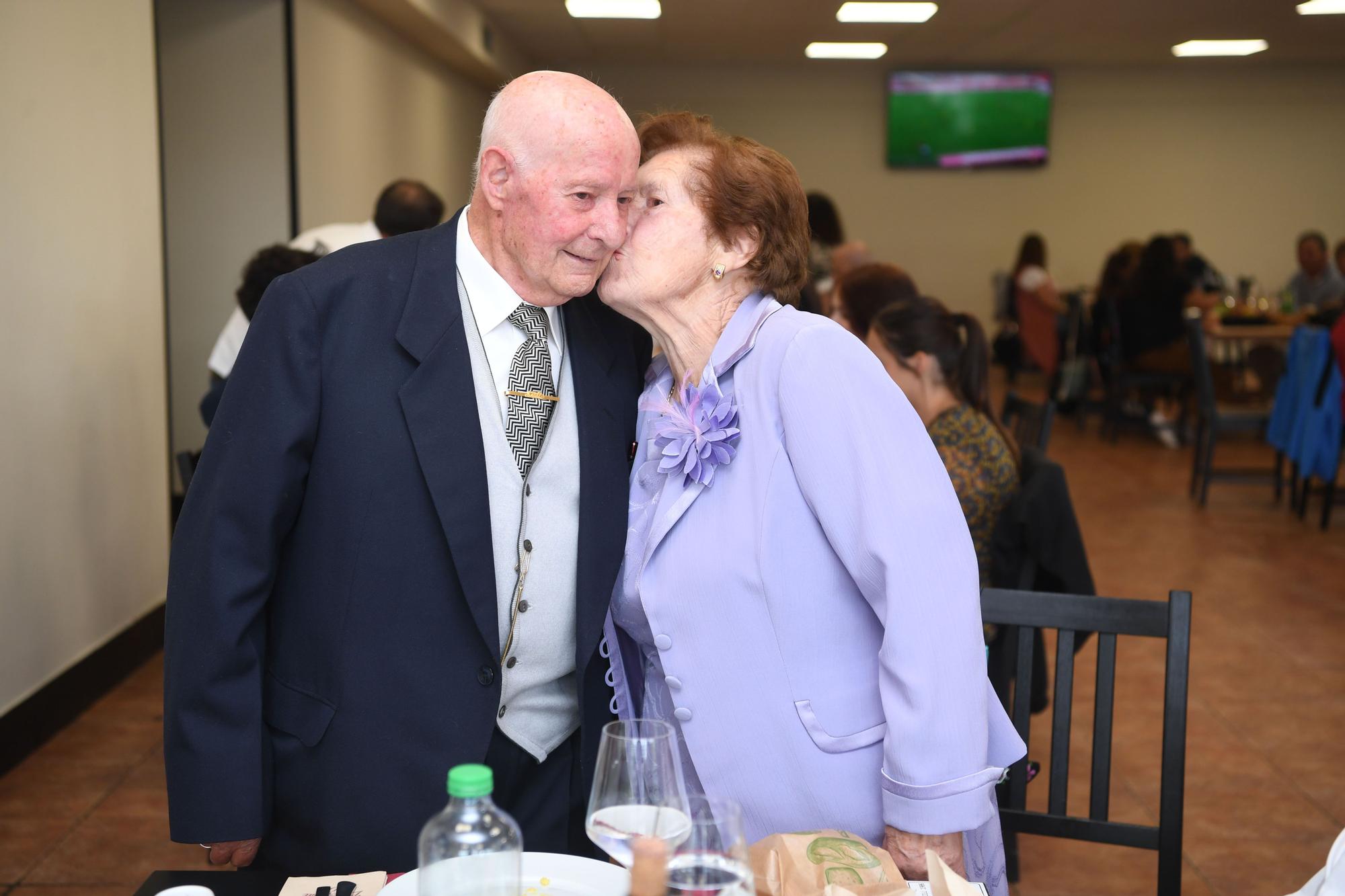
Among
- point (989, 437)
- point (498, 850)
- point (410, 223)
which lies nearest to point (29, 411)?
point (410, 223)

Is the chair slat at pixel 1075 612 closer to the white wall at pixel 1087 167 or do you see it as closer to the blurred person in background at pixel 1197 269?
the blurred person in background at pixel 1197 269

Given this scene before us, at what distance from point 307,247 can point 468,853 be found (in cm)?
382

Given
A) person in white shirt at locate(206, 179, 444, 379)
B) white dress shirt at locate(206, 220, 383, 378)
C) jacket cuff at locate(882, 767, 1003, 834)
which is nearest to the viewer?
jacket cuff at locate(882, 767, 1003, 834)

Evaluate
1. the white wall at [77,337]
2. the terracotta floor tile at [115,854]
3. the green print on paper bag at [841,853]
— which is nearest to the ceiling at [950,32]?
the white wall at [77,337]

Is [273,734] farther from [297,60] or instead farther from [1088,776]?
[297,60]

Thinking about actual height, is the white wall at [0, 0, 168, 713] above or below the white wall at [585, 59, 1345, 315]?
below

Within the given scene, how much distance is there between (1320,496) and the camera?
7656 mm

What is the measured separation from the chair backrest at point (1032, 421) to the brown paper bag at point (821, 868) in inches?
97.9

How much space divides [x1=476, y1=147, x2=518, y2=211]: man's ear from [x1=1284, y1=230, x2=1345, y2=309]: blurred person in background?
10.1 metres

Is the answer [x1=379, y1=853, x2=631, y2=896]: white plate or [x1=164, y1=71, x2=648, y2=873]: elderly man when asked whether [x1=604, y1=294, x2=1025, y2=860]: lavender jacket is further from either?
[x1=379, y1=853, x2=631, y2=896]: white plate

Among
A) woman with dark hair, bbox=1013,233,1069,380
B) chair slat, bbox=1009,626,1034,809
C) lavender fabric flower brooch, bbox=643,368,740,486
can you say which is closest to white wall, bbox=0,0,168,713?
lavender fabric flower brooch, bbox=643,368,740,486

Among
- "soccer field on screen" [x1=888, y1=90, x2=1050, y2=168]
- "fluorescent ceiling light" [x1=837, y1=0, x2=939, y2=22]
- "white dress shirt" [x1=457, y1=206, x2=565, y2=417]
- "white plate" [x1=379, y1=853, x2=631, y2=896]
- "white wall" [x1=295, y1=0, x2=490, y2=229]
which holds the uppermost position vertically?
"fluorescent ceiling light" [x1=837, y1=0, x2=939, y2=22]

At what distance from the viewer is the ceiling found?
9930 millimetres

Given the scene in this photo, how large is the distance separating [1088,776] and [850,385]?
103 inches
